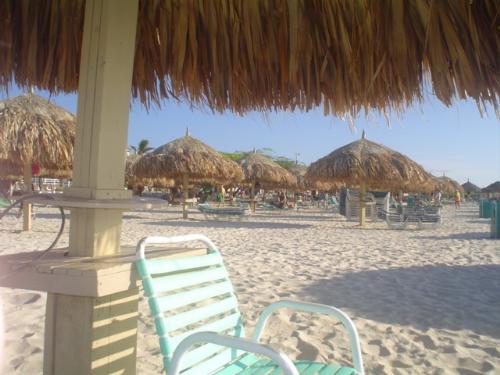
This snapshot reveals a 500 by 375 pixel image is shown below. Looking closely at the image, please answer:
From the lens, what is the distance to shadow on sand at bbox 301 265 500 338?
3.17m

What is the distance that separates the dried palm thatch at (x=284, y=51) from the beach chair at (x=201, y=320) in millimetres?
1056

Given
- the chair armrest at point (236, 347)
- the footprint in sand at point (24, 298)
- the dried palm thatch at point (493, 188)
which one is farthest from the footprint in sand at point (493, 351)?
the dried palm thatch at point (493, 188)

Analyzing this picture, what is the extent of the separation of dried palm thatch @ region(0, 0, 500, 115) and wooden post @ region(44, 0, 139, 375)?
59cm

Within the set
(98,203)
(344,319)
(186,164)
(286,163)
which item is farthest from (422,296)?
(286,163)

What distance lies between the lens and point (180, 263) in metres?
1.54

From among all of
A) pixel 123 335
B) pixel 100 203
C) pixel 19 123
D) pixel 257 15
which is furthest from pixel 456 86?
pixel 19 123

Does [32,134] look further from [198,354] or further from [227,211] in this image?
[198,354]

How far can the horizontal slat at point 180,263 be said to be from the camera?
1408mm

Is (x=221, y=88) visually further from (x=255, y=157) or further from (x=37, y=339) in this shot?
(x=255, y=157)

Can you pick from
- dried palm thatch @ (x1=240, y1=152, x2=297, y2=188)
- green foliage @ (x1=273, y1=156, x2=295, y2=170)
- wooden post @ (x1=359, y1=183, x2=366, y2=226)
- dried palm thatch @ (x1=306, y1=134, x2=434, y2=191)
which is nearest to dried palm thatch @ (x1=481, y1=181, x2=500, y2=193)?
green foliage @ (x1=273, y1=156, x2=295, y2=170)

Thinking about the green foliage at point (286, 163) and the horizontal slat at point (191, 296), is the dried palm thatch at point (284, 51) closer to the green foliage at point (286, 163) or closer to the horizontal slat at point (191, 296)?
the horizontal slat at point (191, 296)

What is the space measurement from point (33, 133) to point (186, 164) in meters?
6.07

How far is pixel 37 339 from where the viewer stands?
255 centimetres

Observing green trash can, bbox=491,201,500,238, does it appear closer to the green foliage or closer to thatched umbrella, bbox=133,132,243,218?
thatched umbrella, bbox=133,132,243,218
